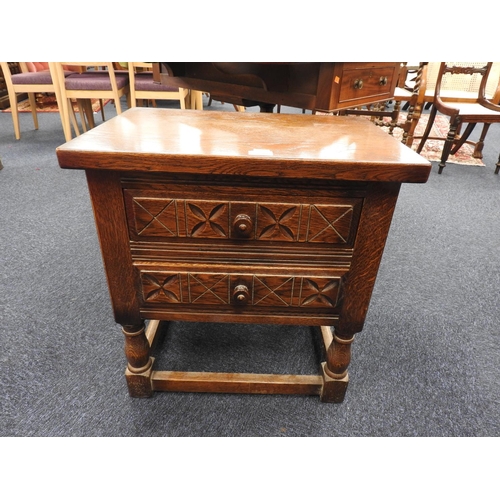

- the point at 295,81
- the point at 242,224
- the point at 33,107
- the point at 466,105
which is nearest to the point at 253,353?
the point at 242,224

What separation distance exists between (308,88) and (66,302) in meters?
1.10

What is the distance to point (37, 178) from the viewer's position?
223cm

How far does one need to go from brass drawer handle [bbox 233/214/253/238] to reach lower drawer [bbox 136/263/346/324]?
9cm

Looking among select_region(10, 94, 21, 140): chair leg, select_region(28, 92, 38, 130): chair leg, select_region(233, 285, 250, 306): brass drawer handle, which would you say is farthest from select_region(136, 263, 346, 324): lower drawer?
select_region(28, 92, 38, 130): chair leg

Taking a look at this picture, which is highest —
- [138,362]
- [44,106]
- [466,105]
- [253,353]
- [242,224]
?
[242,224]

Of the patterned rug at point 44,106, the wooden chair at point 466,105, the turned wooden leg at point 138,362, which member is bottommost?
the patterned rug at point 44,106

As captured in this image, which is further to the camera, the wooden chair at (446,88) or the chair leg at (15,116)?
the chair leg at (15,116)

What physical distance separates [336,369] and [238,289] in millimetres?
328

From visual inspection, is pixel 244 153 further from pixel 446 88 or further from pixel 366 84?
pixel 446 88

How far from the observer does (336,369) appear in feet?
2.76

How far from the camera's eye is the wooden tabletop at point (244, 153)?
569 millimetres

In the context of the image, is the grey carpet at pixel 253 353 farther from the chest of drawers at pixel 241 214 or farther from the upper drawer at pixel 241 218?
the upper drawer at pixel 241 218

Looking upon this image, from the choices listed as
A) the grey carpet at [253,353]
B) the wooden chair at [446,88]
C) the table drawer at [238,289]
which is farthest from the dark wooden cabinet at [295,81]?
the wooden chair at [446,88]

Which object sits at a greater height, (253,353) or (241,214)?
(241,214)
